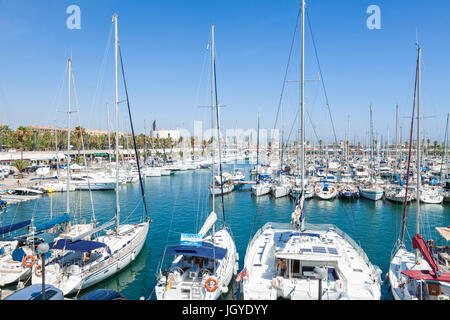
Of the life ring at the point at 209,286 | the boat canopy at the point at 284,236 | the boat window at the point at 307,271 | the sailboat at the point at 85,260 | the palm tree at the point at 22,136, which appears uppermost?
the palm tree at the point at 22,136

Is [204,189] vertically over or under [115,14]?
under

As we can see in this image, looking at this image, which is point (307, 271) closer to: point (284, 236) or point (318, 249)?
point (318, 249)

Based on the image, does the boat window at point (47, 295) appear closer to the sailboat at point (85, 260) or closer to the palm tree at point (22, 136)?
the sailboat at point (85, 260)

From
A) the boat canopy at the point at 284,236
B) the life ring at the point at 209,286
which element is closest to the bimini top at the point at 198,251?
the life ring at the point at 209,286

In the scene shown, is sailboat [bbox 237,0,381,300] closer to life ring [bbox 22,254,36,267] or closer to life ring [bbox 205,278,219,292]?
life ring [bbox 205,278,219,292]

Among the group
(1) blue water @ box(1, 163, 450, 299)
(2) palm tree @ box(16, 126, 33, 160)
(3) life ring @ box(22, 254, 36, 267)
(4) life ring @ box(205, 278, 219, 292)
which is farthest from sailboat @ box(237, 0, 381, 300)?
(2) palm tree @ box(16, 126, 33, 160)

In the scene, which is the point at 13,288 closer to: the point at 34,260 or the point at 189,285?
the point at 34,260

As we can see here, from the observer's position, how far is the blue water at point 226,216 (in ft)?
61.9

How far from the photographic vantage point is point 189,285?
41.2 ft

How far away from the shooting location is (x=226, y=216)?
31766 mm

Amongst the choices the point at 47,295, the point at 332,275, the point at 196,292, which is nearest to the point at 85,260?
the point at 47,295

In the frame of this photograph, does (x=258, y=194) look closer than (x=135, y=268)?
No
